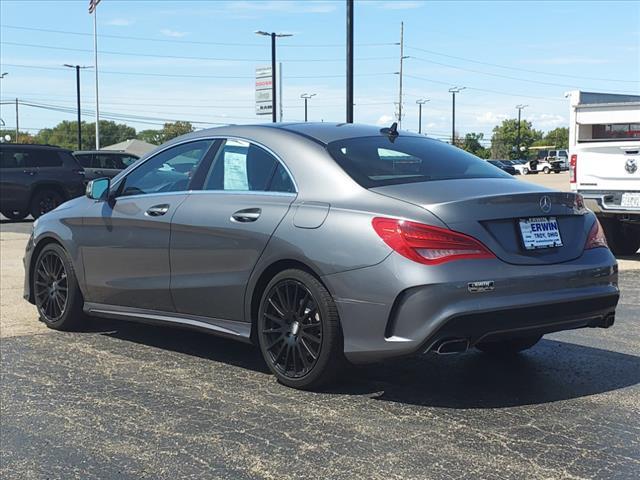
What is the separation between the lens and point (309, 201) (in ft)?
15.1

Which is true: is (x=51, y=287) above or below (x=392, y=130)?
below

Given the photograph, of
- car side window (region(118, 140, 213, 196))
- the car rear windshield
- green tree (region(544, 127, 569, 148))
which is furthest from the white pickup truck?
green tree (region(544, 127, 569, 148))

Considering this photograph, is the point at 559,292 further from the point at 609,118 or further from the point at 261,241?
the point at 609,118

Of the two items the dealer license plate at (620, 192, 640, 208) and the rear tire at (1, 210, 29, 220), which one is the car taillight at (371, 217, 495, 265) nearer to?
the dealer license plate at (620, 192, 640, 208)

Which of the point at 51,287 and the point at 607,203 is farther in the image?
the point at 607,203

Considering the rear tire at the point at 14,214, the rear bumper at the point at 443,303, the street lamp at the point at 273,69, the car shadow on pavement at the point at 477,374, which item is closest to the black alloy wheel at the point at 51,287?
the car shadow on pavement at the point at 477,374

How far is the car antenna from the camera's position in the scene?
5219mm

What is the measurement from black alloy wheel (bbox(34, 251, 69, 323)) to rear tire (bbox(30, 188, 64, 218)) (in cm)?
1270

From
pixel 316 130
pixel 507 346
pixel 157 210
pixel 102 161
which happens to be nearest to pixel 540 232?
pixel 507 346

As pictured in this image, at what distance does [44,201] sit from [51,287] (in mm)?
13172

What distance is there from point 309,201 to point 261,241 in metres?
0.38

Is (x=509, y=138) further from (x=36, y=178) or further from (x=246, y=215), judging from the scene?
(x=246, y=215)

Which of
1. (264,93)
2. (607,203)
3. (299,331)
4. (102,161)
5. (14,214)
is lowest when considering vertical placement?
(299,331)

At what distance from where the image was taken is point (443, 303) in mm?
4000
